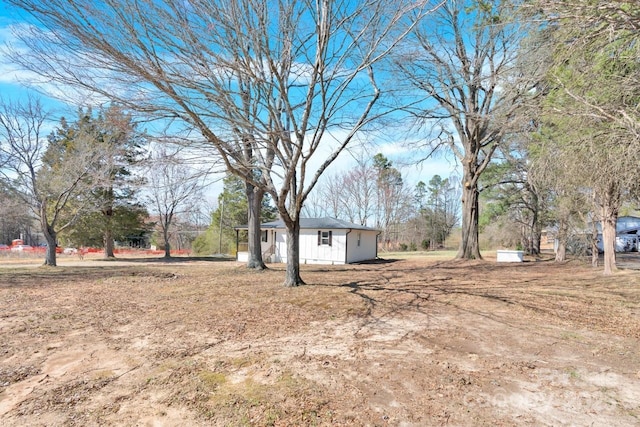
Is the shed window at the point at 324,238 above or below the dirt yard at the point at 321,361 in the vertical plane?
above

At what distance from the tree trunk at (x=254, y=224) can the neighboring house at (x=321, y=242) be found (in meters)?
5.04

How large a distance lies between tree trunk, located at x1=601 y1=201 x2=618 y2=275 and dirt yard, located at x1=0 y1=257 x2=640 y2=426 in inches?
170

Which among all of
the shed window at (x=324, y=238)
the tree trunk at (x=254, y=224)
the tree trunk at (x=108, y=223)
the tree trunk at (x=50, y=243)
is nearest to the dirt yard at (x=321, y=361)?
the tree trunk at (x=254, y=224)

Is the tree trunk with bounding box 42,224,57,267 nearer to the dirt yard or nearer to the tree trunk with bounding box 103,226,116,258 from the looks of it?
the tree trunk with bounding box 103,226,116,258

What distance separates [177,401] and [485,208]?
23.2 m

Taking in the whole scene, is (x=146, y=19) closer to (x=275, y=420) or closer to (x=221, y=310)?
(x=221, y=310)

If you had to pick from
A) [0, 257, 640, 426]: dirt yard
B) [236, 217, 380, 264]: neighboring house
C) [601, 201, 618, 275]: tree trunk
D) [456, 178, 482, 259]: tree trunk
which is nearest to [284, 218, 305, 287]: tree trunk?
[0, 257, 640, 426]: dirt yard

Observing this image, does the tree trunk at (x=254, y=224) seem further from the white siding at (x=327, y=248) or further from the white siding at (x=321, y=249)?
the white siding at (x=321, y=249)

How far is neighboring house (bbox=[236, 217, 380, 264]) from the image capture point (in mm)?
17681

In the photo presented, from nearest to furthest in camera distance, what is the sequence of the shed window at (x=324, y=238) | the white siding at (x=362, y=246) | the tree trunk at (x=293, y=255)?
the tree trunk at (x=293, y=255)
the shed window at (x=324, y=238)
the white siding at (x=362, y=246)

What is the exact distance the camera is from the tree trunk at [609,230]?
9789 millimetres

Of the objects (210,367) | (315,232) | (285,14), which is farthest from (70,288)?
(315,232)

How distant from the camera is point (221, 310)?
5953mm

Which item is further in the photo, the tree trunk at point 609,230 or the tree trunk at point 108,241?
the tree trunk at point 108,241
